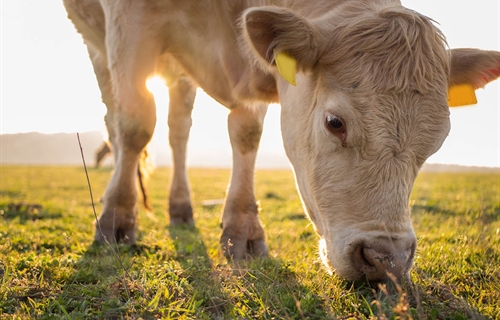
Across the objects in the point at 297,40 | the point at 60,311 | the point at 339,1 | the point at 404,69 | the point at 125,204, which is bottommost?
the point at 60,311

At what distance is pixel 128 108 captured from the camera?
4.66m

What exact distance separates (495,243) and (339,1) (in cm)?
237

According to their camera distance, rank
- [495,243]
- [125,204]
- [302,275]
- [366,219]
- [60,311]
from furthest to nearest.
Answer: [125,204] → [495,243] → [302,275] → [366,219] → [60,311]

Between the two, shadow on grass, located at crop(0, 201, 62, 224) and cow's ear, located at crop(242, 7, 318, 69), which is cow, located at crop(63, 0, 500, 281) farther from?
shadow on grass, located at crop(0, 201, 62, 224)

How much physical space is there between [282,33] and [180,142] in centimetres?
424

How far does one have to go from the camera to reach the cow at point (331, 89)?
9.13ft

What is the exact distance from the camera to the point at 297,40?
122 inches

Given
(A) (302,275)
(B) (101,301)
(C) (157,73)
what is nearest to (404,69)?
(A) (302,275)

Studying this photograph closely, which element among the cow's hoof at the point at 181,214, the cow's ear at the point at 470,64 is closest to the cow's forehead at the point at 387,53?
the cow's ear at the point at 470,64

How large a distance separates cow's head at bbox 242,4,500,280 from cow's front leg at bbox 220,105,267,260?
4.00 ft

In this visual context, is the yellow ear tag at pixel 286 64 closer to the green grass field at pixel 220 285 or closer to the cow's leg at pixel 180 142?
the green grass field at pixel 220 285

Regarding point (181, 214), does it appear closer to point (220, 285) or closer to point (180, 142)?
point (180, 142)

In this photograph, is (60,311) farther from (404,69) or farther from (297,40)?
(404,69)

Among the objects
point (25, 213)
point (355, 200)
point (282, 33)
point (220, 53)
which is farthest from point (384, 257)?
point (25, 213)
